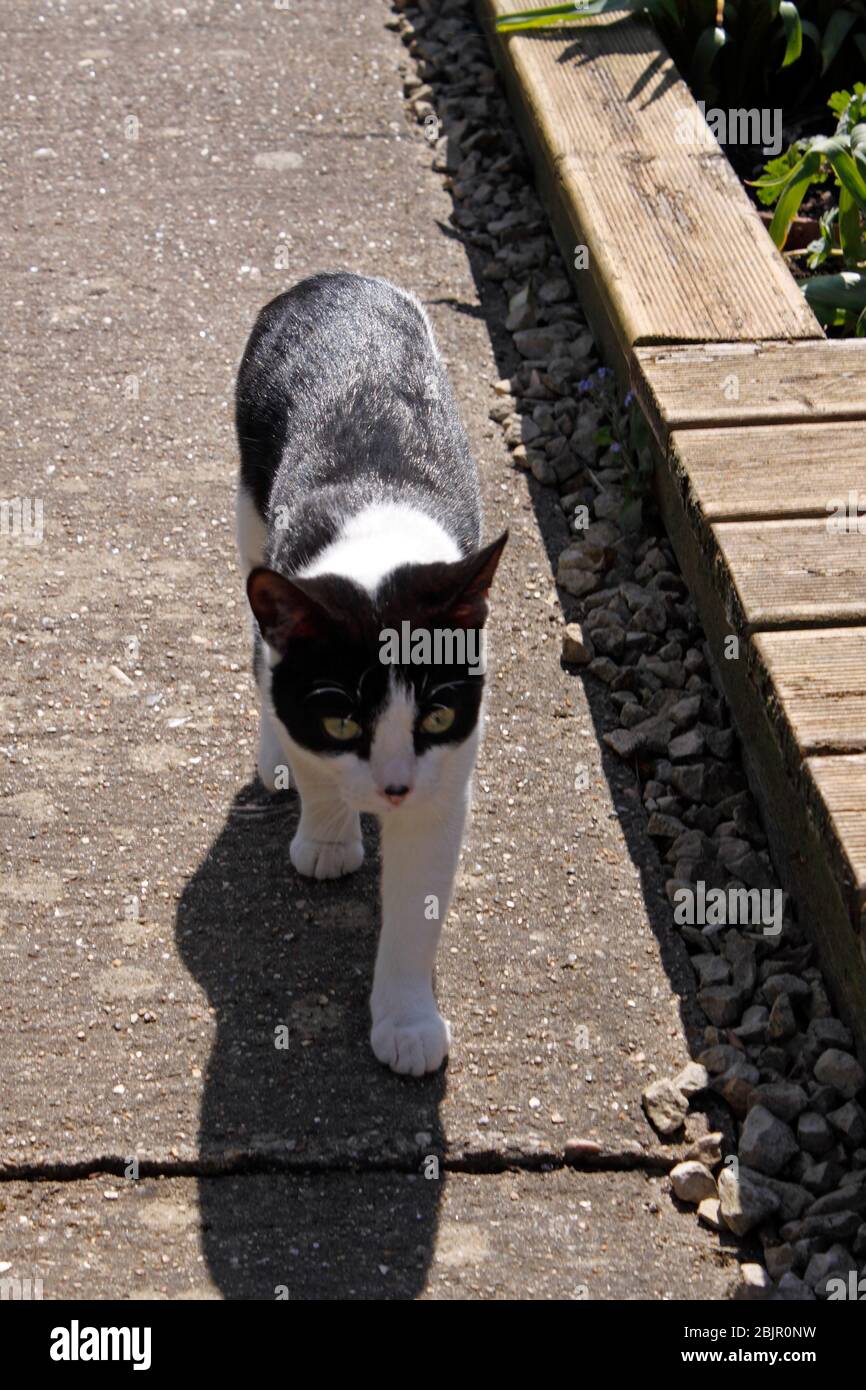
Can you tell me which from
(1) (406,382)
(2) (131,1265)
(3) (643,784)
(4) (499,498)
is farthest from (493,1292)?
(4) (499,498)

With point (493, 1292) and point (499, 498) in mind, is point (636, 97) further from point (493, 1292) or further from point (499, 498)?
point (493, 1292)

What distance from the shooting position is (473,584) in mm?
2639

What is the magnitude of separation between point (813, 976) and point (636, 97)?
3.17m

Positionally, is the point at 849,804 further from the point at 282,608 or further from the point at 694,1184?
the point at 282,608

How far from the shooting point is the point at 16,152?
579 centimetres

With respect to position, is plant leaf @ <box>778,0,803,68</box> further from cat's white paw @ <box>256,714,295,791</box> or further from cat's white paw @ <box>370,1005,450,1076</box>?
cat's white paw @ <box>370,1005,450,1076</box>

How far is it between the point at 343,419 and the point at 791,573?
97 centimetres

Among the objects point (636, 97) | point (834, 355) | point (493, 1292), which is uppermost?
point (636, 97)

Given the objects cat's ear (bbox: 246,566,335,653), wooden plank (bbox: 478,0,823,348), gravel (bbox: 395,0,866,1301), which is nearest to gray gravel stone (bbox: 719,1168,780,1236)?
gravel (bbox: 395,0,866,1301)

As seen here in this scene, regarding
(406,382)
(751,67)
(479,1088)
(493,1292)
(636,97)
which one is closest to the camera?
(493,1292)

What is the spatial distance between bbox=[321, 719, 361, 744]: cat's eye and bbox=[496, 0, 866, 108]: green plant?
3.61 metres

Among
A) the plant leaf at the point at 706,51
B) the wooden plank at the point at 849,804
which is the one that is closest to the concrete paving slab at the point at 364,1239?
the wooden plank at the point at 849,804

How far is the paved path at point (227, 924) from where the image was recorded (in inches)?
105

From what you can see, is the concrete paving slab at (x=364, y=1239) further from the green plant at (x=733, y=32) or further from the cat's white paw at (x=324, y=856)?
the green plant at (x=733, y=32)
